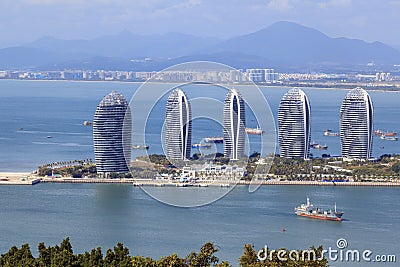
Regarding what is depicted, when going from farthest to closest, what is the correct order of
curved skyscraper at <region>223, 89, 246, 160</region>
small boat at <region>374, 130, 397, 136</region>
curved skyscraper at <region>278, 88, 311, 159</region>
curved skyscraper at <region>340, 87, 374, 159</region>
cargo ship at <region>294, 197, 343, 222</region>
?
small boat at <region>374, 130, 397, 136</region> → curved skyscraper at <region>340, 87, 374, 159</region> → curved skyscraper at <region>278, 88, 311, 159</region> → curved skyscraper at <region>223, 89, 246, 160</region> → cargo ship at <region>294, 197, 343, 222</region>

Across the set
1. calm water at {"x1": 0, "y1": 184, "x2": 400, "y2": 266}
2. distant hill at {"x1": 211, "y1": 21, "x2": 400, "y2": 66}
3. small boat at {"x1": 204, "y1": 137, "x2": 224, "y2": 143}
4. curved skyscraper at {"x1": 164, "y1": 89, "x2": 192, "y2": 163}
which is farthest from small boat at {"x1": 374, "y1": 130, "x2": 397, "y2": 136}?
distant hill at {"x1": 211, "y1": 21, "x2": 400, "y2": 66}

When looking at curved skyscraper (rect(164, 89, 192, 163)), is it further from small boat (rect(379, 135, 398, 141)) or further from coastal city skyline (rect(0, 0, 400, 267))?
small boat (rect(379, 135, 398, 141))

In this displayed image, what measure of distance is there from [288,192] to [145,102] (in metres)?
7.80

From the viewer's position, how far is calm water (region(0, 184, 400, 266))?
9.34 metres

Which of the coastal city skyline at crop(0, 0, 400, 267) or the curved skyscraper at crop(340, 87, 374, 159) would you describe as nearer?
the coastal city skyline at crop(0, 0, 400, 267)

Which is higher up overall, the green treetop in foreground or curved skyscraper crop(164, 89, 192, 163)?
curved skyscraper crop(164, 89, 192, 163)

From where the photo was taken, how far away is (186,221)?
10.4 metres

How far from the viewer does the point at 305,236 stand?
9.95 metres

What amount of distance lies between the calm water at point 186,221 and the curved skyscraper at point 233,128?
61cm

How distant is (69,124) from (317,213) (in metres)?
13.6

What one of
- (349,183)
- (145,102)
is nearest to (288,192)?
(349,183)

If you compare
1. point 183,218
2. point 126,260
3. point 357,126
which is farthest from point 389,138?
point 126,260

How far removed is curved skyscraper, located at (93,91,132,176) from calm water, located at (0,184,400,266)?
122cm

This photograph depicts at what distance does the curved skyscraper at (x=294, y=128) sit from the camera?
1647 centimetres
